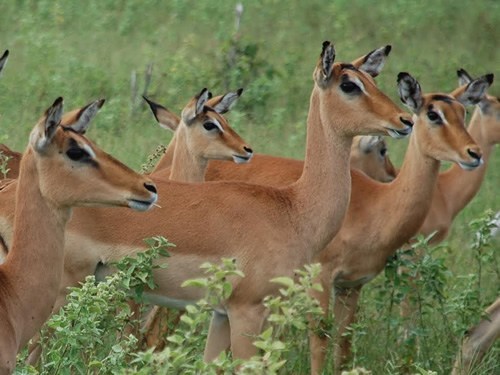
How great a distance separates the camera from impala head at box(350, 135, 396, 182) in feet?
33.0

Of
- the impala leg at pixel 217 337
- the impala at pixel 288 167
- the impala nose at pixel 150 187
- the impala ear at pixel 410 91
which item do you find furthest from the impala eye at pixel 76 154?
the impala ear at pixel 410 91

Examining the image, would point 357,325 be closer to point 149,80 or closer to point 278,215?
point 278,215

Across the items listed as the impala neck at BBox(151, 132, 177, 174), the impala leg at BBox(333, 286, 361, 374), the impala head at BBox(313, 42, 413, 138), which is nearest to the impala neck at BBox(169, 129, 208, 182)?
the impala neck at BBox(151, 132, 177, 174)

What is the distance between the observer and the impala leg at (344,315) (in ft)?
27.0

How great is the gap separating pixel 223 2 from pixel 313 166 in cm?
775

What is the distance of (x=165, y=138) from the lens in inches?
448

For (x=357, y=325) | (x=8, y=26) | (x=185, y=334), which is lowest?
(x=8, y=26)

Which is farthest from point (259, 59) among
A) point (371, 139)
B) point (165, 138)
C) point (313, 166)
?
point (313, 166)

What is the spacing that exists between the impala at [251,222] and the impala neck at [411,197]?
847mm

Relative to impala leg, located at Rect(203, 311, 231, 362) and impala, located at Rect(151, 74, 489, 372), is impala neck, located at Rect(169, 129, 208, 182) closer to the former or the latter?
impala, located at Rect(151, 74, 489, 372)

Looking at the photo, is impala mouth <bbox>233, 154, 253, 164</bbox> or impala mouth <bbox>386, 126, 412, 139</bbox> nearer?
impala mouth <bbox>386, 126, 412, 139</bbox>

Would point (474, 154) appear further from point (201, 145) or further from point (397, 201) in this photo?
point (201, 145)

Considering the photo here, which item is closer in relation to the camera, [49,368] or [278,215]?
[49,368]

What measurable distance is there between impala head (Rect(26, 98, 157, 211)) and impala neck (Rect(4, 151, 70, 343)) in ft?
0.13
